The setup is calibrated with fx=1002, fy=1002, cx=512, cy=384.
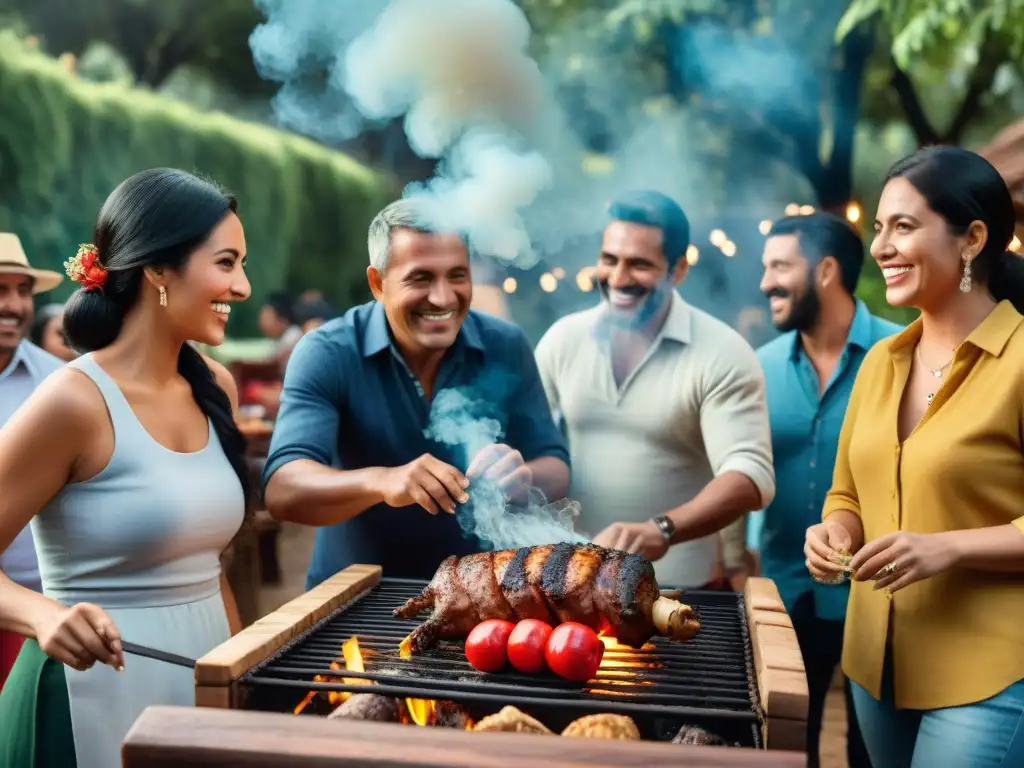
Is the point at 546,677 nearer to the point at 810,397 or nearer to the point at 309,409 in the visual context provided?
the point at 309,409

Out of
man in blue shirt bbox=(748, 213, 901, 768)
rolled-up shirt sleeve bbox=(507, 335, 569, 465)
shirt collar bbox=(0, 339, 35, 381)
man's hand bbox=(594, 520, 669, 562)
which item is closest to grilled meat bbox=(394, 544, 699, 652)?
man's hand bbox=(594, 520, 669, 562)

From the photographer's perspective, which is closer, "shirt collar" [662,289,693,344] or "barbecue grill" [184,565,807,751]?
"barbecue grill" [184,565,807,751]

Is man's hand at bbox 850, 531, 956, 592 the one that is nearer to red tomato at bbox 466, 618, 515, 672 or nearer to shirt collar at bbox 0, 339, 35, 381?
red tomato at bbox 466, 618, 515, 672

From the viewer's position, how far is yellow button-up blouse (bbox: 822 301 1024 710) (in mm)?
2893

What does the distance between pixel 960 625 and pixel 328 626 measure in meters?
1.93

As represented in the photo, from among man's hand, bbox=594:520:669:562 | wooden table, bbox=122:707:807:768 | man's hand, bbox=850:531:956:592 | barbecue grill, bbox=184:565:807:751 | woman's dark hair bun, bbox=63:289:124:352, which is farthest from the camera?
man's hand, bbox=594:520:669:562

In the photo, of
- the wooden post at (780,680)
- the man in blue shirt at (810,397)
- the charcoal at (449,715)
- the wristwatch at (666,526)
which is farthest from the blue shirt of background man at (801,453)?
the charcoal at (449,715)

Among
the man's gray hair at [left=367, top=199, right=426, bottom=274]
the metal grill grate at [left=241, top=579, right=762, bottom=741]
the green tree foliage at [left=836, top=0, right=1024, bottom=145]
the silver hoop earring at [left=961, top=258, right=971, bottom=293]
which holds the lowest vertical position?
the metal grill grate at [left=241, top=579, right=762, bottom=741]

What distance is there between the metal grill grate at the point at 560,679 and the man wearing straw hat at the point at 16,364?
221 centimetres

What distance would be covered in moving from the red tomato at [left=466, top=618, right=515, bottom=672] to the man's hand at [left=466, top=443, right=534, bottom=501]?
2.63ft

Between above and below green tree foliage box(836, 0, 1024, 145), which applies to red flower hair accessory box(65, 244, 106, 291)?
below

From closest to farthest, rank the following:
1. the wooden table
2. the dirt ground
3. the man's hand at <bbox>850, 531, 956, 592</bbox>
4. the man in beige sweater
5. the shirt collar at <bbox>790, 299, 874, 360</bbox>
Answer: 1. the wooden table
2. the man's hand at <bbox>850, 531, 956, 592</bbox>
3. the man in beige sweater
4. the shirt collar at <bbox>790, 299, 874, 360</bbox>
5. the dirt ground

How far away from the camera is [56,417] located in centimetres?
282

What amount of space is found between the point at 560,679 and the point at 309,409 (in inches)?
65.2
